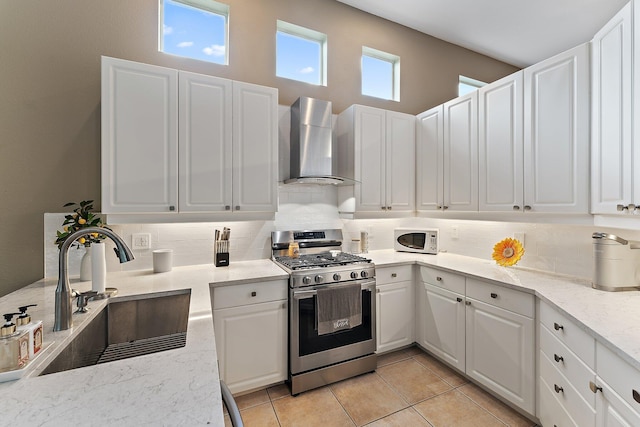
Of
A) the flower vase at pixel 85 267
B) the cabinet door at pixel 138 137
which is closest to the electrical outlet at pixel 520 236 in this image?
the cabinet door at pixel 138 137

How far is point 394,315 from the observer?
104 inches

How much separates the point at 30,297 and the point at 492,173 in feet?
10.7

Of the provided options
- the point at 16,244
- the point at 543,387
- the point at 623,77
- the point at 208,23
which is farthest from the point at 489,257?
the point at 16,244

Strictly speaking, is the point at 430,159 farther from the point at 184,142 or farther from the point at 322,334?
the point at 184,142

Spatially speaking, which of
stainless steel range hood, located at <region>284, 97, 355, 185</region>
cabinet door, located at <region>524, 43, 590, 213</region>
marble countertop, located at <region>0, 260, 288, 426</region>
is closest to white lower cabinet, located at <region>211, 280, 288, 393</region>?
marble countertop, located at <region>0, 260, 288, 426</region>

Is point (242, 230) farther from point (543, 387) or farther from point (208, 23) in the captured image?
point (543, 387)

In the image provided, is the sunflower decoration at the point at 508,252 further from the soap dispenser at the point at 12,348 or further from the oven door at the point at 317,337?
the soap dispenser at the point at 12,348

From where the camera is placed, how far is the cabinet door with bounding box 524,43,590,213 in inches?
71.1

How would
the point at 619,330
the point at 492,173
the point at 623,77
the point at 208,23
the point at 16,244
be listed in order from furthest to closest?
1. the point at 208,23
2. the point at 492,173
3. the point at 16,244
4. the point at 623,77
5. the point at 619,330

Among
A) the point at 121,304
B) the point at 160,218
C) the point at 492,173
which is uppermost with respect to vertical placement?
the point at 492,173

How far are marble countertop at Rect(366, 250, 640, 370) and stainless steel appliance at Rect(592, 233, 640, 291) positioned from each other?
5cm

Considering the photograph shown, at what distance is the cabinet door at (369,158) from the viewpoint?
9.16ft

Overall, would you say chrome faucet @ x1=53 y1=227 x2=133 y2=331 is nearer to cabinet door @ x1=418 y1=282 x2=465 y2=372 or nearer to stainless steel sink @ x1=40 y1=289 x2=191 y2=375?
stainless steel sink @ x1=40 y1=289 x2=191 y2=375

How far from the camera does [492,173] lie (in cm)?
235
